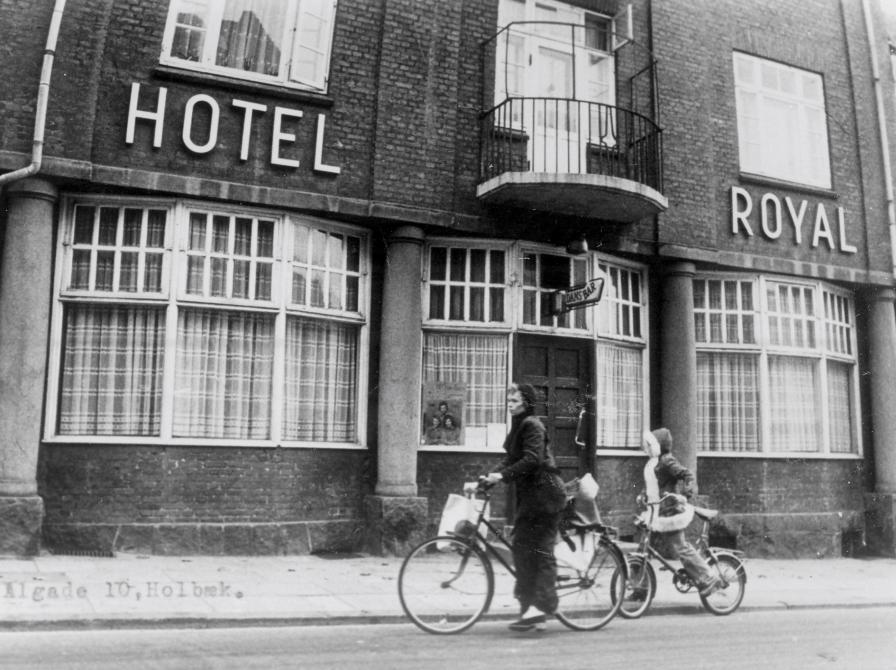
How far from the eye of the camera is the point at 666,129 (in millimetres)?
12664

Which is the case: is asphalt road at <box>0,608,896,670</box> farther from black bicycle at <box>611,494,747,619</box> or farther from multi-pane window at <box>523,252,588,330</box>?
multi-pane window at <box>523,252,588,330</box>

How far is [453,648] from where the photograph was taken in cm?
627

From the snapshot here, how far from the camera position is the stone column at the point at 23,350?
899 centimetres

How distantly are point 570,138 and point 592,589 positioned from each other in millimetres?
6682

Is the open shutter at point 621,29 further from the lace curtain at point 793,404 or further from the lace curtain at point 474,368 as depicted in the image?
the lace curtain at point 793,404

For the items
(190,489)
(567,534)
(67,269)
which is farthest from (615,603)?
(67,269)

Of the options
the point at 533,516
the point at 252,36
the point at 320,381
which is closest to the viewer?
the point at 533,516

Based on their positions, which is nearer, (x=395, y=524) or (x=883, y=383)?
(x=395, y=524)

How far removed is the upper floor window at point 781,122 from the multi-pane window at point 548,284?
10.9ft

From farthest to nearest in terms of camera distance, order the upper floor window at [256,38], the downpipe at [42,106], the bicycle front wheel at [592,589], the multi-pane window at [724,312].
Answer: the multi-pane window at [724,312], the upper floor window at [256,38], the downpipe at [42,106], the bicycle front wheel at [592,589]

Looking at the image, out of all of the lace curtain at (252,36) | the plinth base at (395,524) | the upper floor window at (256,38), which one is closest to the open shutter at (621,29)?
the upper floor window at (256,38)

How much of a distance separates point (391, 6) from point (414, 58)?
2.28 feet

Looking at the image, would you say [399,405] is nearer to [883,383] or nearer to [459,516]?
[459,516]

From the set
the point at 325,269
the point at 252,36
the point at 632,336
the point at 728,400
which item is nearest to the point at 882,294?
the point at 728,400
